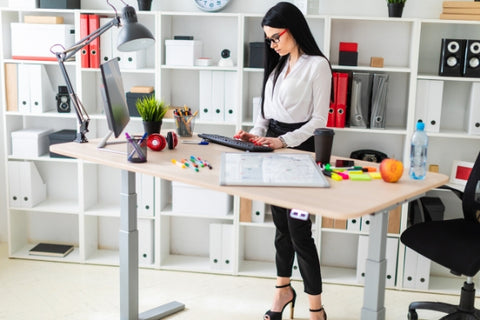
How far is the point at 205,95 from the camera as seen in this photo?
13.6 feet

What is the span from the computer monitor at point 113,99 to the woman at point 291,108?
1.92ft

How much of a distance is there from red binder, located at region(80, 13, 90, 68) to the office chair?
91.7 inches

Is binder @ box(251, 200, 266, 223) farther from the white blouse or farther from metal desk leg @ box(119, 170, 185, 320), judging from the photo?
metal desk leg @ box(119, 170, 185, 320)

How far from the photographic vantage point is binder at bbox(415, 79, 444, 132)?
12.9 feet

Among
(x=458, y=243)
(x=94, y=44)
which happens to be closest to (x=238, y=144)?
(x=458, y=243)

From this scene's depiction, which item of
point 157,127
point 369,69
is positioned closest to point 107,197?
point 157,127

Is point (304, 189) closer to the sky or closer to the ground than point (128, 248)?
closer to the sky

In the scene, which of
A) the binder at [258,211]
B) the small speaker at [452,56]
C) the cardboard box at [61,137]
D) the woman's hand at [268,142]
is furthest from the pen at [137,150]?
the small speaker at [452,56]

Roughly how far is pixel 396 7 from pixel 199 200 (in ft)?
5.77

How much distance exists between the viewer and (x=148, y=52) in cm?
442

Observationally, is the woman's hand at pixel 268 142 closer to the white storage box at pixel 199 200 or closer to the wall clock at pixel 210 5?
the white storage box at pixel 199 200

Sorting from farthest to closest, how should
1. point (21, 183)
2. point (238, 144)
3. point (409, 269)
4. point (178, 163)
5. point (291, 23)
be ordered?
point (21, 183) → point (409, 269) → point (291, 23) → point (238, 144) → point (178, 163)

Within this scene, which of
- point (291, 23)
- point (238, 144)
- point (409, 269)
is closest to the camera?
point (238, 144)

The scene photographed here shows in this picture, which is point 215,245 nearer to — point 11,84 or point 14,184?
point 14,184
